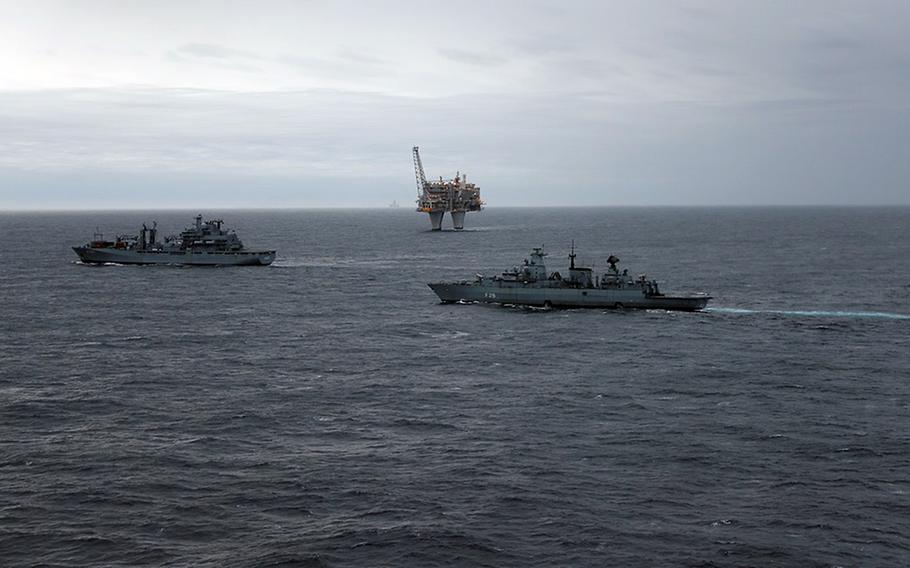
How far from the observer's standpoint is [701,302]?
115562mm

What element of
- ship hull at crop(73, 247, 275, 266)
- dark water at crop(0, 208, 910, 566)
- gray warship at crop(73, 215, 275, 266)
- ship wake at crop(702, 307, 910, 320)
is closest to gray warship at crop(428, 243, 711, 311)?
ship wake at crop(702, 307, 910, 320)

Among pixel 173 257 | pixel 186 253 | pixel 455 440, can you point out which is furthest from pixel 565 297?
pixel 173 257

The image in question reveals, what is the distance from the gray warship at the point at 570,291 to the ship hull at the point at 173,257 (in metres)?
69.1

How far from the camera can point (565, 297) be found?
398ft

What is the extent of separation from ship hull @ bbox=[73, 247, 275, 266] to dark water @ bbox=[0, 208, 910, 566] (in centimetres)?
7217

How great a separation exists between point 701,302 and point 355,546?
3317 inches

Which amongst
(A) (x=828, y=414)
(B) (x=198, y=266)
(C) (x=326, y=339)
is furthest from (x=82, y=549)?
(B) (x=198, y=266)

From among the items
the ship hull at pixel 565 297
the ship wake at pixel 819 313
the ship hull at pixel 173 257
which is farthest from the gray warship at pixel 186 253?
the ship wake at pixel 819 313

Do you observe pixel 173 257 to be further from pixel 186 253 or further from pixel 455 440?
pixel 455 440

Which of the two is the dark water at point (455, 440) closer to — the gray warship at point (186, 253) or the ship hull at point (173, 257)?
the ship hull at point (173, 257)

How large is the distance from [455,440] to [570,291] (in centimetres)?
6641

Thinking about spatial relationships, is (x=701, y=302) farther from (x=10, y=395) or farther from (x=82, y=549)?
(x=82, y=549)

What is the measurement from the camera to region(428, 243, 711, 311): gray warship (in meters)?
118

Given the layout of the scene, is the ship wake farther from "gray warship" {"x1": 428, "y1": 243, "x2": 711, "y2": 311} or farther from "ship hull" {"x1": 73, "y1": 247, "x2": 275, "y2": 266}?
"ship hull" {"x1": 73, "y1": 247, "x2": 275, "y2": 266}
